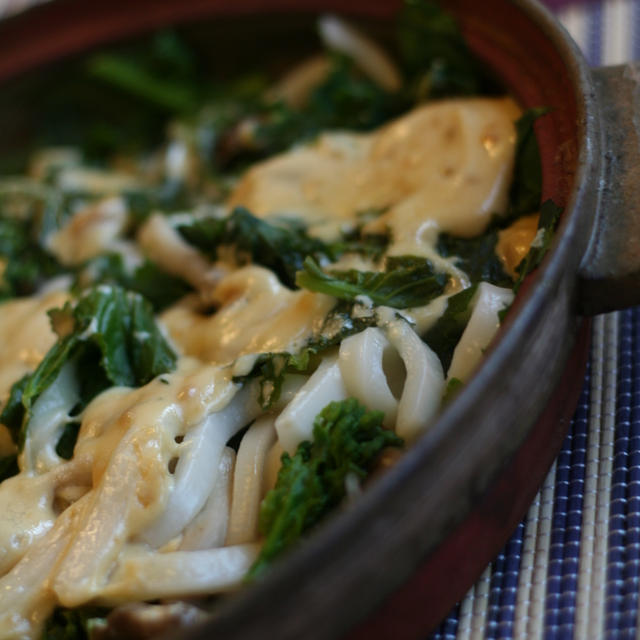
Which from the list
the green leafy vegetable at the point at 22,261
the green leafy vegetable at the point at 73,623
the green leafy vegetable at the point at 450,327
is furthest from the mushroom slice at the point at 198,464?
the green leafy vegetable at the point at 22,261

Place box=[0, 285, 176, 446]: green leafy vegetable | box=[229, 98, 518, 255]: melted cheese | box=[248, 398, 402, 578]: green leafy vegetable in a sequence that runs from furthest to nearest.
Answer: box=[229, 98, 518, 255]: melted cheese < box=[0, 285, 176, 446]: green leafy vegetable < box=[248, 398, 402, 578]: green leafy vegetable

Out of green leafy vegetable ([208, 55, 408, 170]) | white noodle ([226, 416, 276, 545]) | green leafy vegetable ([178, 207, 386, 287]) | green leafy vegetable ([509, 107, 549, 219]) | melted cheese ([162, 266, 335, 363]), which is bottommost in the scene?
white noodle ([226, 416, 276, 545])

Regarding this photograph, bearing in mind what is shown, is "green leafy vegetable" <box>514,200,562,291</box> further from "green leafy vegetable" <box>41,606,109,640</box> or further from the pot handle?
"green leafy vegetable" <box>41,606,109,640</box>

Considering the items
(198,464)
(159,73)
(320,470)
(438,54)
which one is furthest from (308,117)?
(320,470)

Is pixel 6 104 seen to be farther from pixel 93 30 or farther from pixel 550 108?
pixel 550 108

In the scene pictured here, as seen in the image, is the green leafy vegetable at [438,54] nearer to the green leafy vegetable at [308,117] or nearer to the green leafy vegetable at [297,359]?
the green leafy vegetable at [308,117]

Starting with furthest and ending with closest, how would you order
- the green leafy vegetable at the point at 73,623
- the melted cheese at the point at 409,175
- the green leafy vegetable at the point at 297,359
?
the melted cheese at the point at 409,175 < the green leafy vegetable at the point at 297,359 < the green leafy vegetable at the point at 73,623

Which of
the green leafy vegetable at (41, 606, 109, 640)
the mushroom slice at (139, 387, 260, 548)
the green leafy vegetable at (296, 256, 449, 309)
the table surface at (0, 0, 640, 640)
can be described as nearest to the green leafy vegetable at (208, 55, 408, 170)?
the green leafy vegetable at (296, 256, 449, 309)
